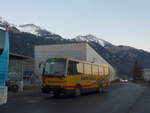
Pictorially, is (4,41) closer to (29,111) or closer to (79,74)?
(29,111)

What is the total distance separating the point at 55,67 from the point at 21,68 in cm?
3119

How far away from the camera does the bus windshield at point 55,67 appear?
20087 millimetres

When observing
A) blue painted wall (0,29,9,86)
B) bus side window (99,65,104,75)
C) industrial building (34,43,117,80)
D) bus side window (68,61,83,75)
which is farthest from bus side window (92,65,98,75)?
industrial building (34,43,117,80)

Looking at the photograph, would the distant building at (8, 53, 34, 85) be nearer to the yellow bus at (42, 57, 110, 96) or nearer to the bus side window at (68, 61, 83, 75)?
the bus side window at (68, 61, 83, 75)

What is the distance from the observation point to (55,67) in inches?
800

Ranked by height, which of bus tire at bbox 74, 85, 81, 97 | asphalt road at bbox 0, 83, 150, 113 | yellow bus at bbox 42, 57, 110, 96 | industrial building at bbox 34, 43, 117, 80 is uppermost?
industrial building at bbox 34, 43, 117, 80

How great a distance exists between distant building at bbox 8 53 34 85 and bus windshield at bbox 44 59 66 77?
12.6 metres

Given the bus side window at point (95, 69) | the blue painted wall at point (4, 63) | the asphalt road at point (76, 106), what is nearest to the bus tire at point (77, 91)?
the asphalt road at point (76, 106)

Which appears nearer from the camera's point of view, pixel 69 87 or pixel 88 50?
pixel 69 87

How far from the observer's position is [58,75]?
1997 cm

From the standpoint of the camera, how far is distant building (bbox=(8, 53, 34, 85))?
34.5 m

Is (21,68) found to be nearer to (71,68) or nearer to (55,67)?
(71,68)

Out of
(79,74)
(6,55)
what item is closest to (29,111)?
(6,55)

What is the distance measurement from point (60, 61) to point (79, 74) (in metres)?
2.49
